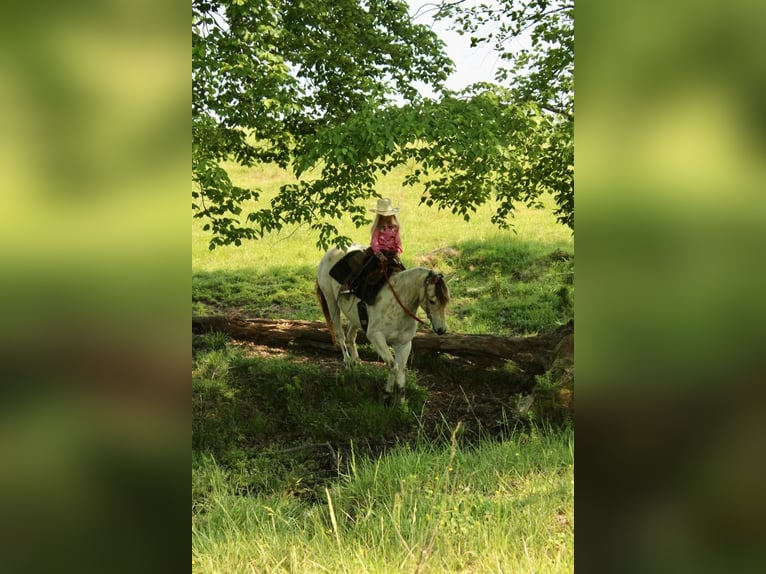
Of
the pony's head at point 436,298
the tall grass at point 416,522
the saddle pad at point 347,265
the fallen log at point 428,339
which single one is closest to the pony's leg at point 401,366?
the pony's head at point 436,298

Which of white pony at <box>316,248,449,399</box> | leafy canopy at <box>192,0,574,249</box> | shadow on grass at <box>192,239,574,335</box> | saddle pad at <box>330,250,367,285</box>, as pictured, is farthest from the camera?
shadow on grass at <box>192,239,574,335</box>

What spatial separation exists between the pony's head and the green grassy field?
991 mm

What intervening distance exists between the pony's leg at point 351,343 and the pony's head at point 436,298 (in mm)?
1849

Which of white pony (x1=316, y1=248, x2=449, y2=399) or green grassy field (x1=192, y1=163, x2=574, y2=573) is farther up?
white pony (x1=316, y1=248, x2=449, y2=399)

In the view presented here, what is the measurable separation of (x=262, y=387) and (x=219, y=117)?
10.3 feet

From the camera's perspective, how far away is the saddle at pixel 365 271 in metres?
7.12

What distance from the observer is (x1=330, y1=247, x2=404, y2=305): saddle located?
712 cm

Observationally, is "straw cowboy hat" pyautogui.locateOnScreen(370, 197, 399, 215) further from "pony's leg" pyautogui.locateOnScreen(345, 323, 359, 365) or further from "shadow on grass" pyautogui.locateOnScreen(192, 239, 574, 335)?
"shadow on grass" pyautogui.locateOnScreen(192, 239, 574, 335)

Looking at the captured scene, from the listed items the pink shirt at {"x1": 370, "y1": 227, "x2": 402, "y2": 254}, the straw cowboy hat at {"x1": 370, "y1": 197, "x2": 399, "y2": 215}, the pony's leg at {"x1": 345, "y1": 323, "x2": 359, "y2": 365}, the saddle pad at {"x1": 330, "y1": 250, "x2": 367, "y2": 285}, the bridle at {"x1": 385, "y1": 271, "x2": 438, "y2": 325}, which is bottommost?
the pony's leg at {"x1": 345, "y1": 323, "x2": 359, "y2": 365}

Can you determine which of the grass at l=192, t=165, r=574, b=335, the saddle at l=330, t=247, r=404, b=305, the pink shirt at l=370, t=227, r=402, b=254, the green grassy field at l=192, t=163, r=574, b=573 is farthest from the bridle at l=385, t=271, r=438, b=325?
the grass at l=192, t=165, r=574, b=335
